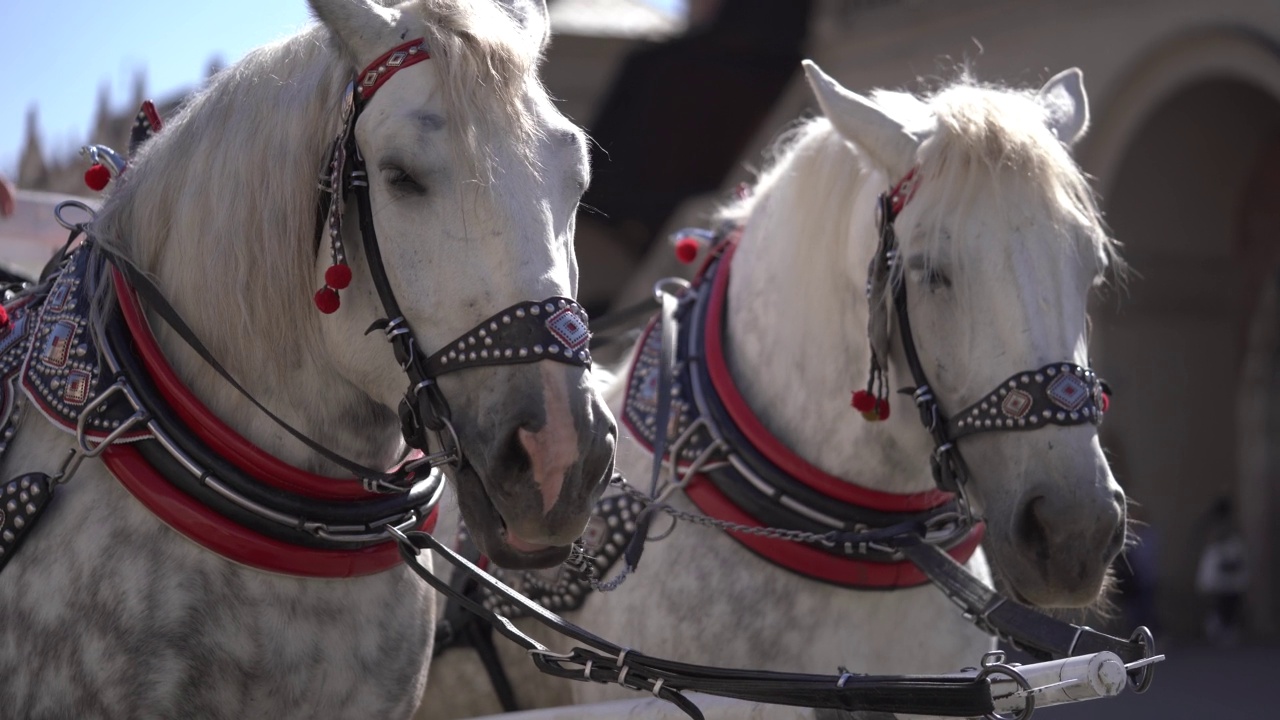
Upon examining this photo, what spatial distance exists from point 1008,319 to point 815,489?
57 cm

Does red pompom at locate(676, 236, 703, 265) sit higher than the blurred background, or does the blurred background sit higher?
red pompom at locate(676, 236, 703, 265)

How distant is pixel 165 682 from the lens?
6.73ft

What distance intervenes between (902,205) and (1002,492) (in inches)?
24.2

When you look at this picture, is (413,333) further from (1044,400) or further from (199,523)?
(1044,400)

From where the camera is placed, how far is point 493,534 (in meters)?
1.95

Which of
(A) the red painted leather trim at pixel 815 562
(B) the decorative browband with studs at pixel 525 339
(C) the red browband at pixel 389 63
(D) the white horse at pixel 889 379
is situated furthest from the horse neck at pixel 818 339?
(C) the red browband at pixel 389 63

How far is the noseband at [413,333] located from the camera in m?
1.91

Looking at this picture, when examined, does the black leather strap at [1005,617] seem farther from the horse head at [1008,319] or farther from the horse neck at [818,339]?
the horse neck at [818,339]

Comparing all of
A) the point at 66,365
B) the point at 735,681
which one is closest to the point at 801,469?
the point at 735,681

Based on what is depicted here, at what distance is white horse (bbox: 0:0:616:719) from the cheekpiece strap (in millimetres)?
885

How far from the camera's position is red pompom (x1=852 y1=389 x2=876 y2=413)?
2740 mm

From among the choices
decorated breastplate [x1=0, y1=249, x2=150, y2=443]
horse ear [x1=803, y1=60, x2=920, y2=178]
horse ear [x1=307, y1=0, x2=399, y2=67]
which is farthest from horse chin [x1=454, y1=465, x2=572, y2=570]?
horse ear [x1=803, y1=60, x2=920, y2=178]

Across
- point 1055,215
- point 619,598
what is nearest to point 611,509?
point 619,598

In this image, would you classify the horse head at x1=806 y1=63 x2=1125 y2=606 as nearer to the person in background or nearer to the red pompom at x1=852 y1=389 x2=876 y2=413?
the red pompom at x1=852 y1=389 x2=876 y2=413
